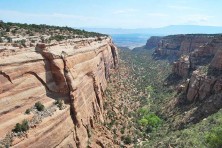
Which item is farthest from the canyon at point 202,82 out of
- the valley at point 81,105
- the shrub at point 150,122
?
the shrub at point 150,122

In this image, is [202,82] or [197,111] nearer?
[197,111]

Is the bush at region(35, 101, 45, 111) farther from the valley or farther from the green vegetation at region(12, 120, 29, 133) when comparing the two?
the green vegetation at region(12, 120, 29, 133)

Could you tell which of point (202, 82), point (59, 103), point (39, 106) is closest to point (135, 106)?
point (202, 82)

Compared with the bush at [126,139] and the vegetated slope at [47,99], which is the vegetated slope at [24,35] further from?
the bush at [126,139]

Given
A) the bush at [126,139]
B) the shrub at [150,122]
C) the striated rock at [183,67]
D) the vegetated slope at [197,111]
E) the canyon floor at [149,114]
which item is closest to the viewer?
the vegetated slope at [197,111]

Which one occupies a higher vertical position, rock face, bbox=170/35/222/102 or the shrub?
rock face, bbox=170/35/222/102

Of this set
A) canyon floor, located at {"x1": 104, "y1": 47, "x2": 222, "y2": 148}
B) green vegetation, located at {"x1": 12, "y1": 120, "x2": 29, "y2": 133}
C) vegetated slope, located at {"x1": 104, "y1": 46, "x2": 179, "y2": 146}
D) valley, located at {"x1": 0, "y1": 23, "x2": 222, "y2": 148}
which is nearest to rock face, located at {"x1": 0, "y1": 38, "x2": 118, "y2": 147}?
valley, located at {"x1": 0, "y1": 23, "x2": 222, "y2": 148}

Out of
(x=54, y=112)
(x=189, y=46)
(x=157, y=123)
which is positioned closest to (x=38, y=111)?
(x=54, y=112)

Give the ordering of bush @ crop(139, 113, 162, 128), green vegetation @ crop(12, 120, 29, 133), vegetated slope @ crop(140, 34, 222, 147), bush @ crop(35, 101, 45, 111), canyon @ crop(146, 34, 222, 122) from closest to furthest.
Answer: green vegetation @ crop(12, 120, 29, 133), bush @ crop(35, 101, 45, 111), vegetated slope @ crop(140, 34, 222, 147), canyon @ crop(146, 34, 222, 122), bush @ crop(139, 113, 162, 128)

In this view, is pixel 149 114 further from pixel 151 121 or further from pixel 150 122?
pixel 150 122
